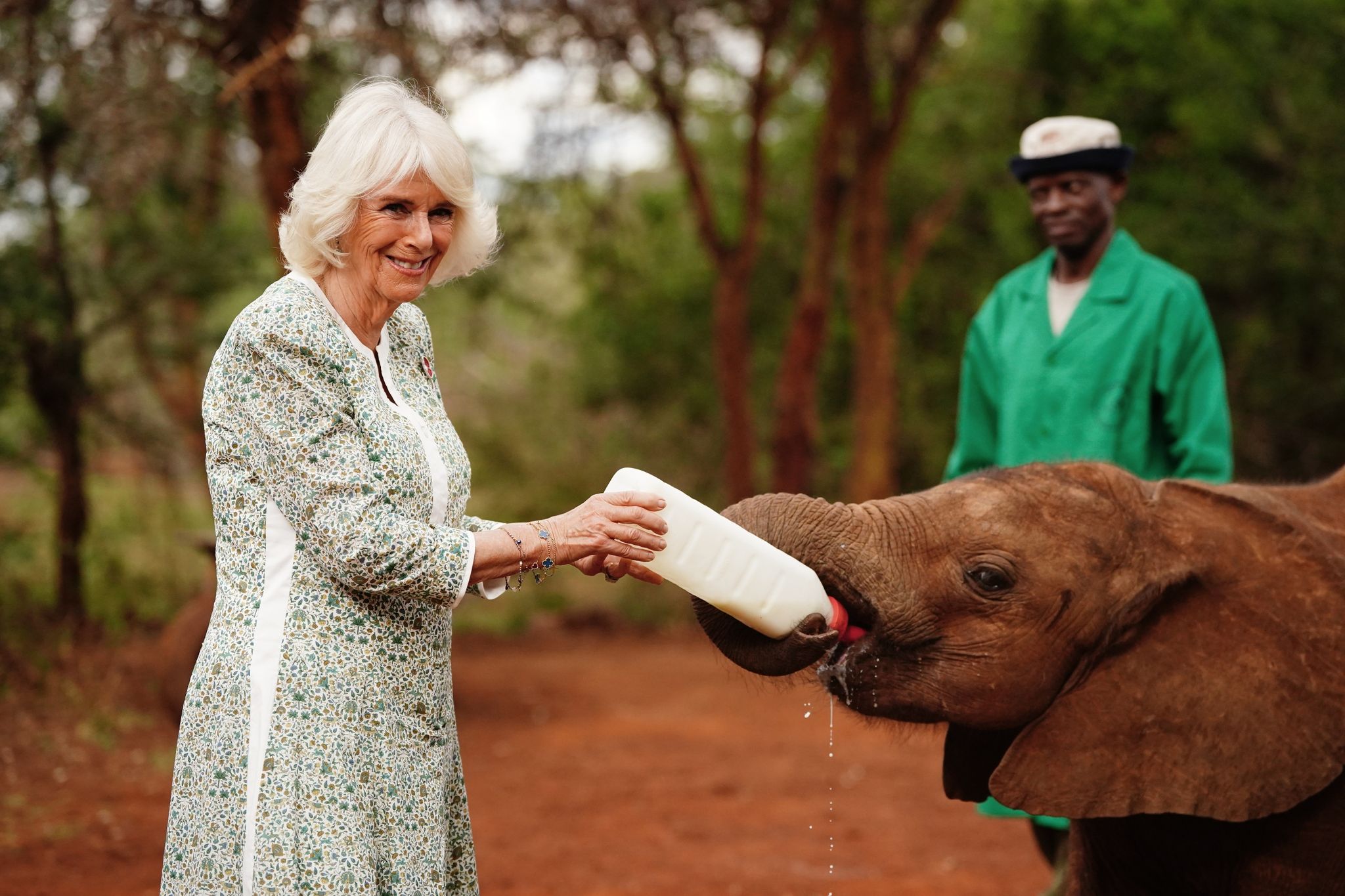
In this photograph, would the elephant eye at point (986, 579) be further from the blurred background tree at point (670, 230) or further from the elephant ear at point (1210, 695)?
the blurred background tree at point (670, 230)

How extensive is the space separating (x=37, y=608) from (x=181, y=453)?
2.25 meters

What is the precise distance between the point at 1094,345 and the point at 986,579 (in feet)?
5.12

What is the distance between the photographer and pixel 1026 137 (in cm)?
505

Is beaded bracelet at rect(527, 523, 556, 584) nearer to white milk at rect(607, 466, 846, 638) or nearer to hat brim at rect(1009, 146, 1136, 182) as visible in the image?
white milk at rect(607, 466, 846, 638)

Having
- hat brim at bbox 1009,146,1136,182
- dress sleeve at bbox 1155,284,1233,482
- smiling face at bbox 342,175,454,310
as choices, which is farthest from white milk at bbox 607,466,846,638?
hat brim at bbox 1009,146,1136,182

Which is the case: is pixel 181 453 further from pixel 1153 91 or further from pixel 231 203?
pixel 1153 91

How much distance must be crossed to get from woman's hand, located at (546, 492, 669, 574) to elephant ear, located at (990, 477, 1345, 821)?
1.03 metres

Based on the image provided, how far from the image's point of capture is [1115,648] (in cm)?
353

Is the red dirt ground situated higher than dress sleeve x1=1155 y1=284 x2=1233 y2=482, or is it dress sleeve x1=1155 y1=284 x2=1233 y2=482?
dress sleeve x1=1155 y1=284 x2=1233 y2=482

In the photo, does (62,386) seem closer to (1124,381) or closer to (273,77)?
(273,77)

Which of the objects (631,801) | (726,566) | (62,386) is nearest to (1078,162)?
(726,566)

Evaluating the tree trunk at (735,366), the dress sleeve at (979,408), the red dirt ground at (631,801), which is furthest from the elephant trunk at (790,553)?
the tree trunk at (735,366)

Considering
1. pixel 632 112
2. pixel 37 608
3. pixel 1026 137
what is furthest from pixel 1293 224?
pixel 37 608

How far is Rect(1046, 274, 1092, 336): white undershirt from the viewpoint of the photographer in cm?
499
